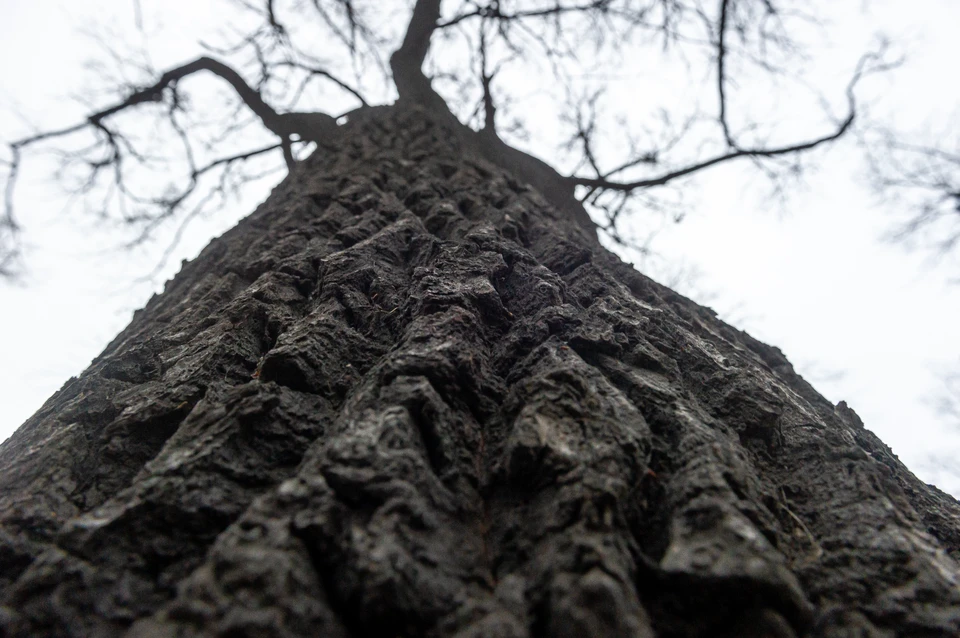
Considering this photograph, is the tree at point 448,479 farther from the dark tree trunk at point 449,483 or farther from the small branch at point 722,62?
the small branch at point 722,62

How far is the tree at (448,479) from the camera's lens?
771 mm

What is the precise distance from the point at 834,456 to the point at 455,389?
1.11 meters

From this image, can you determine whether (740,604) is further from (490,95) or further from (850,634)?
(490,95)

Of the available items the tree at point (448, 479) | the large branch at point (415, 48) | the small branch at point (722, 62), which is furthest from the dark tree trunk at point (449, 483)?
the large branch at point (415, 48)

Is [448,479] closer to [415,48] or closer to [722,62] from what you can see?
[722,62]

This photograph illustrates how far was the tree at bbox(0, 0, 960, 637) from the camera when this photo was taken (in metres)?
0.77

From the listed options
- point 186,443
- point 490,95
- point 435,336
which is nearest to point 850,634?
point 435,336

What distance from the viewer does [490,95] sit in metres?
5.54

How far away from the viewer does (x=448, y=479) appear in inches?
40.6

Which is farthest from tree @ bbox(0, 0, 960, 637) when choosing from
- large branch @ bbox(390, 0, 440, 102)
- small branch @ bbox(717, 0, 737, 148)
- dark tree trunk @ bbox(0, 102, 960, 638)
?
large branch @ bbox(390, 0, 440, 102)

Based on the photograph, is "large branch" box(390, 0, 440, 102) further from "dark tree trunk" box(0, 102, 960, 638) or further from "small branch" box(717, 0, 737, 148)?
"dark tree trunk" box(0, 102, 960, 638)

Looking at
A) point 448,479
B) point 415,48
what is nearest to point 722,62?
point 415,48

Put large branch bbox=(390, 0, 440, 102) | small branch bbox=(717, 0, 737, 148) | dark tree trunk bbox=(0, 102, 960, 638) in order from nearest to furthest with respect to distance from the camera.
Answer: dark tree trunk bbox=(0, 102, 960, 638) < small branch bbox=(717, 0, 737, 148) < large branch bbox=(390, 0, 440, 102)

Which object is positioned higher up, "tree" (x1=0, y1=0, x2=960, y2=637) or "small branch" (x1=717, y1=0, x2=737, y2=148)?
"small branch" (x1=717, y1=0, x2=737, y2=148)
